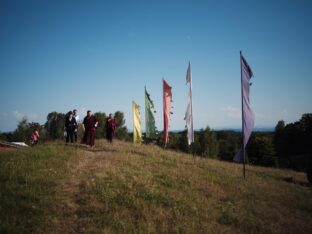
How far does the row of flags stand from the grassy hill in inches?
131

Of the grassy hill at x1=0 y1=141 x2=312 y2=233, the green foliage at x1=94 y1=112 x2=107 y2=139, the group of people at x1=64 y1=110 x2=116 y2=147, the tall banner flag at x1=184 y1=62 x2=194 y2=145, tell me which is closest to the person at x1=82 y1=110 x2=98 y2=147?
the group of people at x1=64 y1=110 x2=116 y2=147

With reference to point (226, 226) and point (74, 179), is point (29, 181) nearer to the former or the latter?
point (74, 179)

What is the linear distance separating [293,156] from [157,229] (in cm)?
8989

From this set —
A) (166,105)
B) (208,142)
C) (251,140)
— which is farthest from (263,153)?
(166,105)

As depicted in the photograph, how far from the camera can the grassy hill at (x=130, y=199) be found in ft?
29.8

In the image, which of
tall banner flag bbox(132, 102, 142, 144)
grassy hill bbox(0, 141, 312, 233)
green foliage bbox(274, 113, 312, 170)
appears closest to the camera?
grassy hill bbox(0, 141, 312, 233)

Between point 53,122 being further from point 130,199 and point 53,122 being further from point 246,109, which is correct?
point 130,199

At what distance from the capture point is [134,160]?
1691cm

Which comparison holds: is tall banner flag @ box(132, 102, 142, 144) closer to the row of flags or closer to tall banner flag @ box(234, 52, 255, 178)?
the row of flags

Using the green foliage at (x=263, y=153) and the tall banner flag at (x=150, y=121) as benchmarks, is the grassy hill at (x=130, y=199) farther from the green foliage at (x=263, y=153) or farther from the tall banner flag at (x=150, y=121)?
the green foliage at (x=263, y=153)

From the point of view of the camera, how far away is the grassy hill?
907 centimetres

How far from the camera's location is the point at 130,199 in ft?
35.5

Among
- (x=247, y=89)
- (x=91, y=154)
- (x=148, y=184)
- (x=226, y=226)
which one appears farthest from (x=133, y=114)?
(x=226, y=226)

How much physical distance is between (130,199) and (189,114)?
35.6 ft
